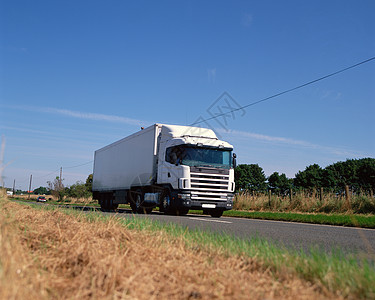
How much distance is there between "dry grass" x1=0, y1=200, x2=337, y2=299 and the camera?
7.91 ft

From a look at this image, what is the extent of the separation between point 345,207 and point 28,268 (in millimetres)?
17448

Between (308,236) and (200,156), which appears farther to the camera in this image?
(200,156)

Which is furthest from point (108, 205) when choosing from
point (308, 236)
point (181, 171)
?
point (308, 236)

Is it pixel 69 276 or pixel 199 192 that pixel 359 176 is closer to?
pixel 199 192

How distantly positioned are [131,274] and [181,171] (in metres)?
12.0

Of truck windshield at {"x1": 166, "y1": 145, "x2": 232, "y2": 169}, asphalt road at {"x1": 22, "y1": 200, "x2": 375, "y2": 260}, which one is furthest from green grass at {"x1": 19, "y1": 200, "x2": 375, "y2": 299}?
truck windshield at {"x1": 166, "y1": 145, "x2": 232, "y2": 169}

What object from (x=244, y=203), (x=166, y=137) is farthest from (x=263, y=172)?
(x=166, y=137)

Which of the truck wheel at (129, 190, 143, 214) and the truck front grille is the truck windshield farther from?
the truck wheel at (129, 190, 143, 214)

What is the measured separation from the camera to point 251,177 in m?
91.8

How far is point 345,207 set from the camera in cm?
1758

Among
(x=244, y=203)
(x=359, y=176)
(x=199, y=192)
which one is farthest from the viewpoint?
(x=359, y=176)

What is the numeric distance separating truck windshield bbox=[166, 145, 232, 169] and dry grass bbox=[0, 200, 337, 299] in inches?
431

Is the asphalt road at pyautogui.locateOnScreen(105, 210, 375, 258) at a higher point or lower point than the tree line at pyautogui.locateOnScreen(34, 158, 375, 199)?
lower

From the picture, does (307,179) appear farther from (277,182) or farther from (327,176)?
(277,182)
